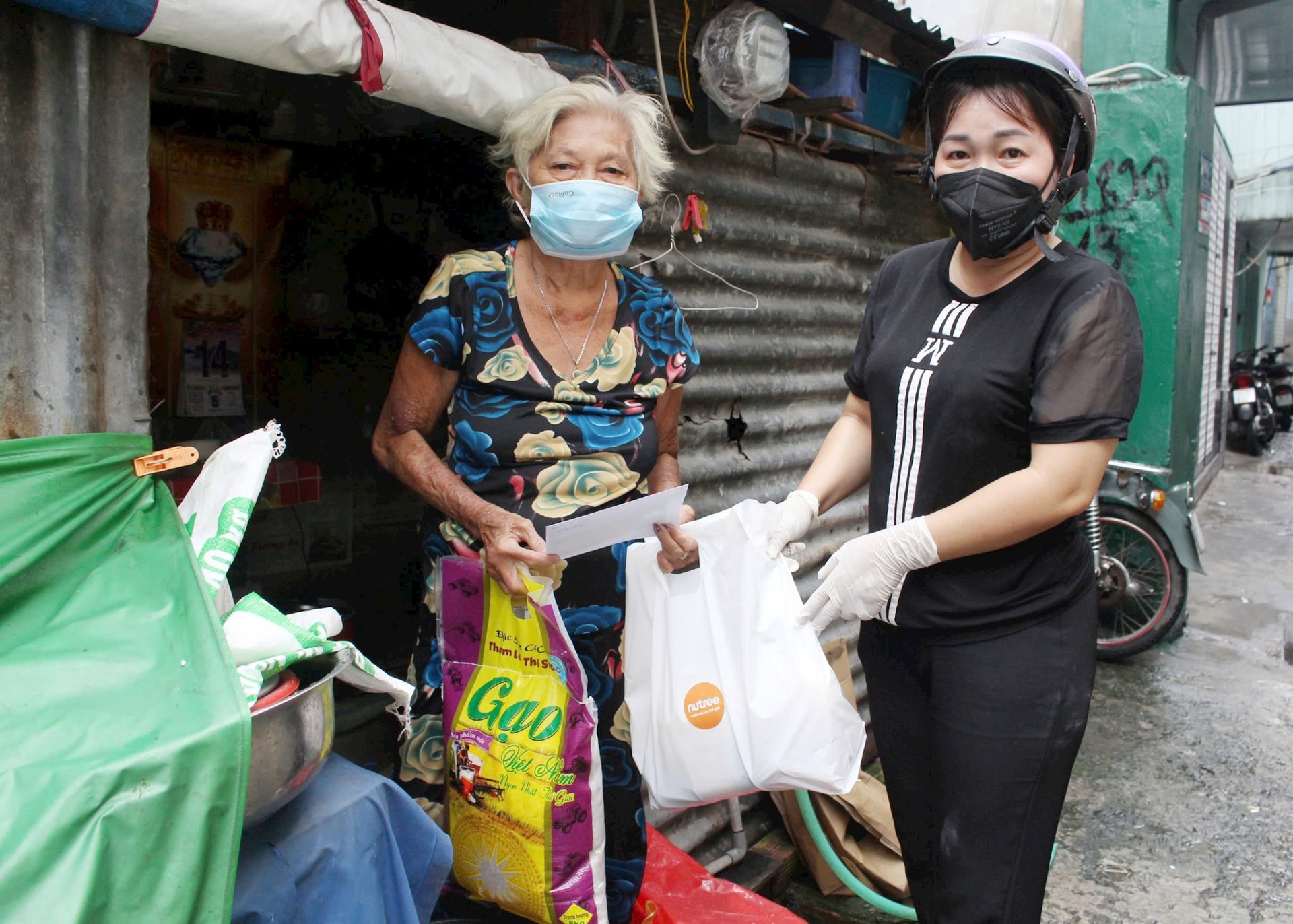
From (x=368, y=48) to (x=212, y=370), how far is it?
1.67 metres

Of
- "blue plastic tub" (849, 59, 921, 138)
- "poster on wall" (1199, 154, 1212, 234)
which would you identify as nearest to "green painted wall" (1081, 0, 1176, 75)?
"poster on wall" (1199, 154, 1212, 234)

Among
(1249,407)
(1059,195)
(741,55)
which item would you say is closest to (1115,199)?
(741,55)

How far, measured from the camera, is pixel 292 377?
3.53 metres

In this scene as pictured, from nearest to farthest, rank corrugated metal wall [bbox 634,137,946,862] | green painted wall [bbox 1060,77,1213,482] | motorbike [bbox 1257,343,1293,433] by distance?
corrugated metal wall [bbox 634,137,946,862] < green painted wall [bbox 1060,77,1213,482] < motorbike [bbox 1257,343,1293,433]

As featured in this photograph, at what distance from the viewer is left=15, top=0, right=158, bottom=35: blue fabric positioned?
1553mm

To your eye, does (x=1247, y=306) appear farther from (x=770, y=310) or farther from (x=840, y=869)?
(x=840, y=869)

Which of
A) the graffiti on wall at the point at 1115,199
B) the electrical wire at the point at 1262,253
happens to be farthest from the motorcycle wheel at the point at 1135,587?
the electrical wire at the point at 1262,253

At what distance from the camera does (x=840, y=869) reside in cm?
332

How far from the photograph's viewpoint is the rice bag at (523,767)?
218 centimetres

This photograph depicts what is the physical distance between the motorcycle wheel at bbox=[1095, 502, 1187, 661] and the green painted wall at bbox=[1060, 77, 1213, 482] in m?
0.61

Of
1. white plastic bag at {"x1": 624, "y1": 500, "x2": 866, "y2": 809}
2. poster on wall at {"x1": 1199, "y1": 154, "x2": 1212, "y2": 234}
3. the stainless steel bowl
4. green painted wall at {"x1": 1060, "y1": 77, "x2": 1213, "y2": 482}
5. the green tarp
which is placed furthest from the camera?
poster on wall at {"x1": 1199, "y1": 154, "x2": 1212, "y2": 234}

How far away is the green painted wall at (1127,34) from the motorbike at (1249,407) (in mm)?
9002

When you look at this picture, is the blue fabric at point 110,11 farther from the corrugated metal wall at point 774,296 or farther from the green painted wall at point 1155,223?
the green painted wall at point 1155,223

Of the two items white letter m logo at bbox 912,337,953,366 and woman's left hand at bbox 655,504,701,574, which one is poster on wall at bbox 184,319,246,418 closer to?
woman's left hand at bbox 655,504,701,574
